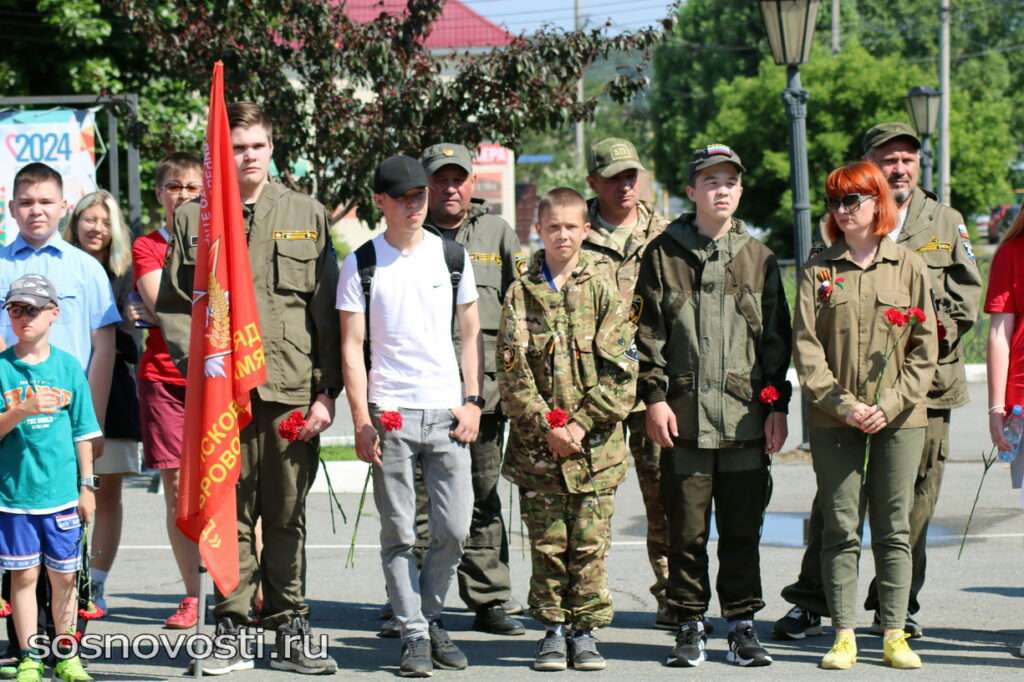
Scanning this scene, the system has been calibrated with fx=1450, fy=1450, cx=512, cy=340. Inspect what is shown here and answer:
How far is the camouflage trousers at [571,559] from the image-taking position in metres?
6.32

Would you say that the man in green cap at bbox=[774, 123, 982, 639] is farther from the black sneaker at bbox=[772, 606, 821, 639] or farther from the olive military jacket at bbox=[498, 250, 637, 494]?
the olive military jacket at bbox=[498, 250, 637, 494]

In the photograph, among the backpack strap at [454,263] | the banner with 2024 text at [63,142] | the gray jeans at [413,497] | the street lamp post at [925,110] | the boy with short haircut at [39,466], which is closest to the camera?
the boy with short haircut at [39,466]

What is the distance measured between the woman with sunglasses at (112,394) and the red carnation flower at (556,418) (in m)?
2.50

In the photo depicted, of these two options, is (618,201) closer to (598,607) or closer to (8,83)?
(598,607)

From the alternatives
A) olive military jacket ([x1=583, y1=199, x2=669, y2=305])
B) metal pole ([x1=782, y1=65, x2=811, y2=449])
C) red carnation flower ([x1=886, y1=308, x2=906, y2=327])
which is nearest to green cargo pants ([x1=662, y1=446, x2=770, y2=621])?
red carnation flower ([x1=886, y1=308, x2=906, y2=327])

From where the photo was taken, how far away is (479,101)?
13164mm

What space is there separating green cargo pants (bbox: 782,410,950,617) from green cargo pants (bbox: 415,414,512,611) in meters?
1.44

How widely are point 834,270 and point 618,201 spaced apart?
1344 millimetres

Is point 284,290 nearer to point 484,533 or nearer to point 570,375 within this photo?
point 570,375

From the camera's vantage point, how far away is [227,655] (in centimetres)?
627

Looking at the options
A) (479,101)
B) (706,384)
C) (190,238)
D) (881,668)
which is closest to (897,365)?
(706,384)

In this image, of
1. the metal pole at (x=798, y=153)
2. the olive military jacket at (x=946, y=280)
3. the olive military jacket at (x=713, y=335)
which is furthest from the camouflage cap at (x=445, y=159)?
the metal pole at (x=798, y=153)

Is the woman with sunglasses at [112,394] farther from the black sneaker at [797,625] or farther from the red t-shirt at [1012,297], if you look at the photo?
the red t-shirt at [1012,297]

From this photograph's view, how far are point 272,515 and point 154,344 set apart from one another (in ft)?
5.02
